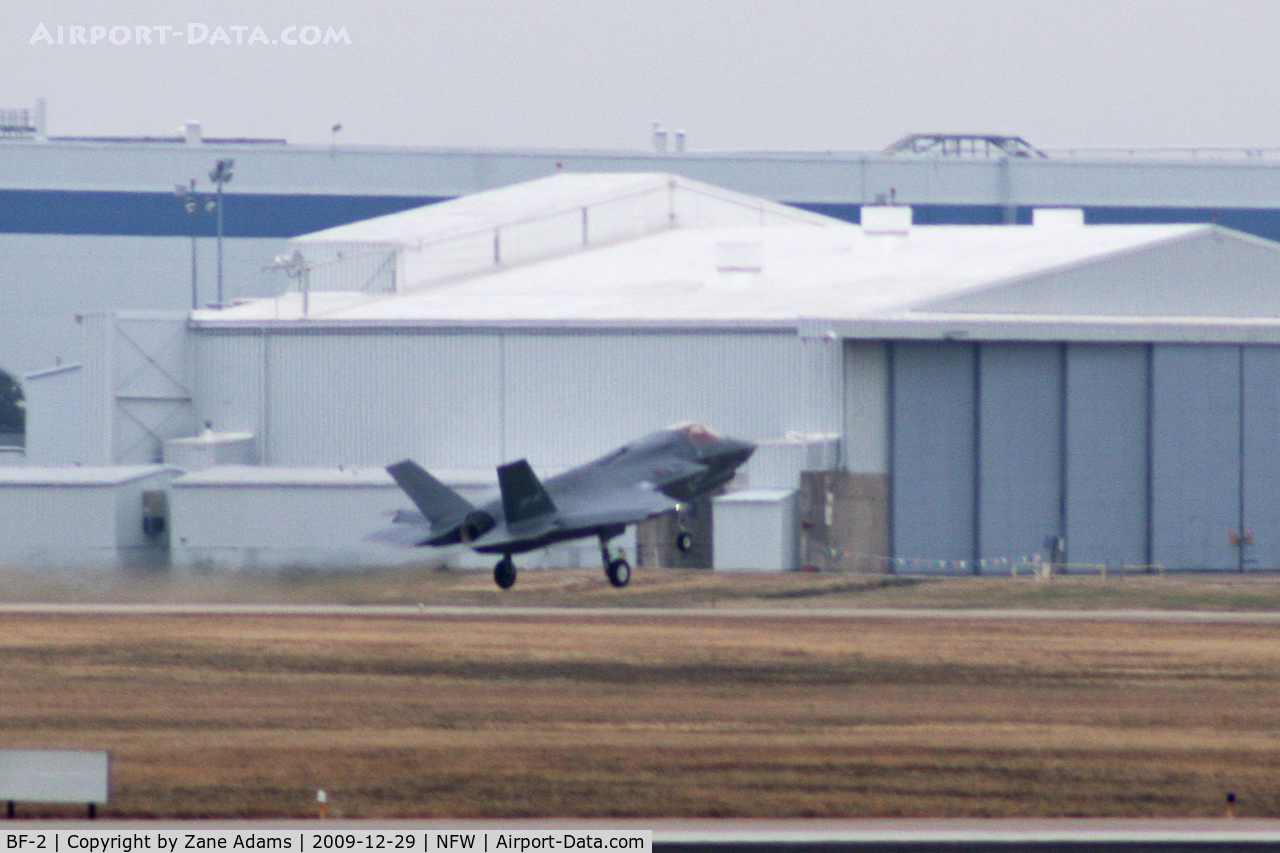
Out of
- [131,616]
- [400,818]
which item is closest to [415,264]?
[131,616]

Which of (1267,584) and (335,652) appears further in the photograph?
(1267,584)

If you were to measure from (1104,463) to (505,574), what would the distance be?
20.6 meters

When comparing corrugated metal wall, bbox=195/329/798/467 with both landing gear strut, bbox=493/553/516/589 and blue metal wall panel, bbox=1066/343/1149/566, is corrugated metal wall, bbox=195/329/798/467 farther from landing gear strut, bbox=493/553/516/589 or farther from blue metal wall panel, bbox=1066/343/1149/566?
landing gear strut, bbox=493/553/516/589

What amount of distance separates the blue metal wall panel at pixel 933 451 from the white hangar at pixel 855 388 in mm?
69

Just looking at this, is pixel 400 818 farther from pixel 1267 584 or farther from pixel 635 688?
pixel 1267 584

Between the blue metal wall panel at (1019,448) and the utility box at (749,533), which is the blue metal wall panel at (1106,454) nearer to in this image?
the blue metal wall panel at (1019,448)

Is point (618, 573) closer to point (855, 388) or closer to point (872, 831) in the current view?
point (855, 388)

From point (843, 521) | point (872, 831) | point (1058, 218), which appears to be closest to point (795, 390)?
point (843, 521)

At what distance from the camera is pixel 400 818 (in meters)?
25.2

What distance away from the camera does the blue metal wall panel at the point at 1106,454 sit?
55.9 meters

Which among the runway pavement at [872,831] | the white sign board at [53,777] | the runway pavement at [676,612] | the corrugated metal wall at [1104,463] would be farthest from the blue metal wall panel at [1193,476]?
the white sign board at [53,777]

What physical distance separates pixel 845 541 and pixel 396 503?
45.1ft

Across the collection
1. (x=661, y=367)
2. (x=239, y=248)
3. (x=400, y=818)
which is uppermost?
(x=239, y=248)

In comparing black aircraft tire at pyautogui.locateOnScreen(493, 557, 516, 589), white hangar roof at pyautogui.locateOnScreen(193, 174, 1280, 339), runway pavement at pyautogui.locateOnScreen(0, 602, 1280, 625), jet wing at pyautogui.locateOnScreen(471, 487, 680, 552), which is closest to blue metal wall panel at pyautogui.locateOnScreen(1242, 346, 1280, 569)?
white hangar roof at pyautogui.locateOnScreen(193, 174, 1280, 339)
